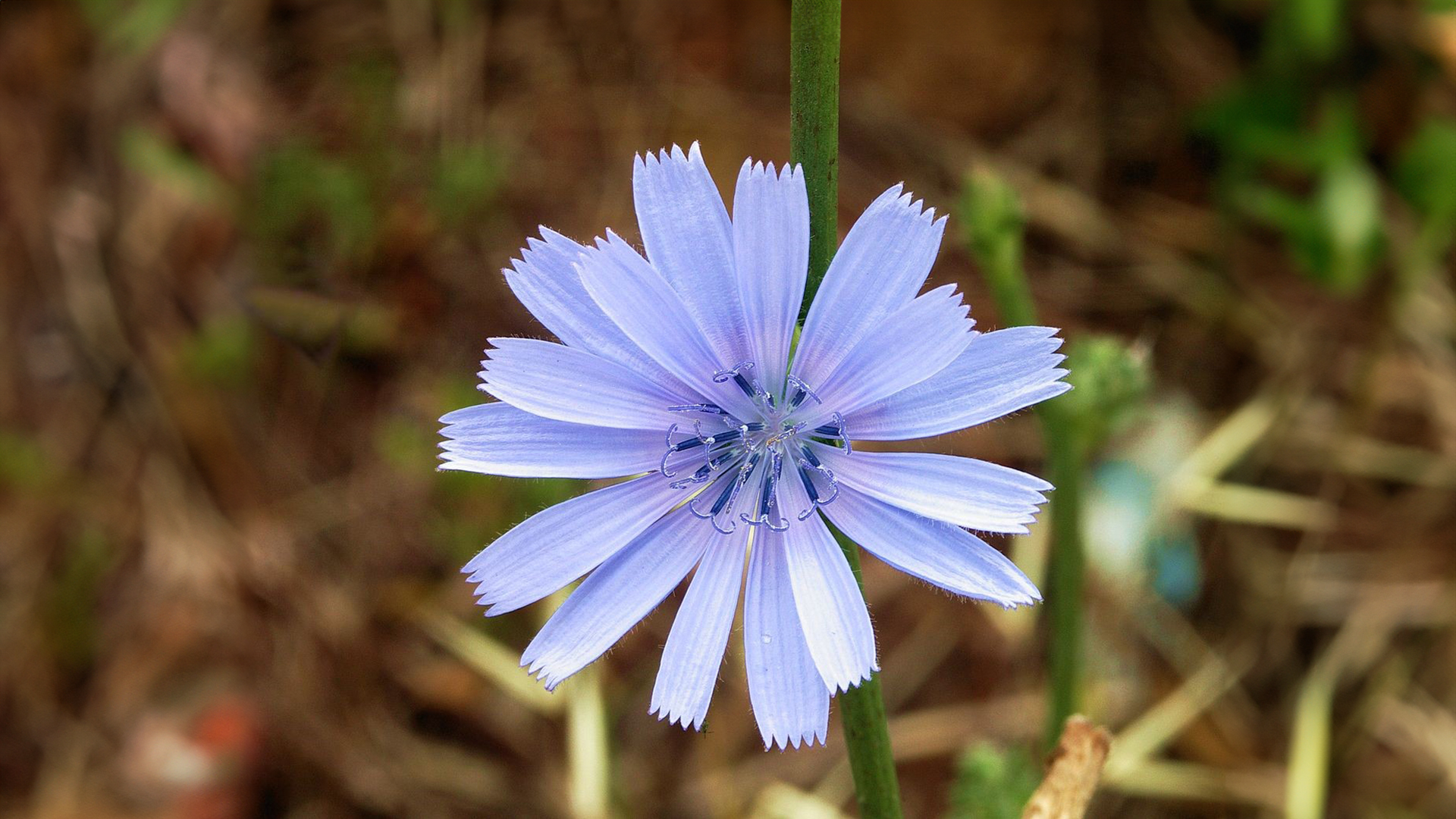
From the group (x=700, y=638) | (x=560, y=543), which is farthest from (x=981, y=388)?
(x=560, y=543)

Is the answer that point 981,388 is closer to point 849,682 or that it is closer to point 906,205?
point 906,205

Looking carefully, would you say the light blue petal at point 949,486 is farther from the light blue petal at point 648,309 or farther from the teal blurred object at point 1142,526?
the teal blurred object at point 1142,526

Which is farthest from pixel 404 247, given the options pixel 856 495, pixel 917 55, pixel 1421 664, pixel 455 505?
pixel 1421 664

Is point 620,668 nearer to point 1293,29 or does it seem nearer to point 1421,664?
point 1421,664

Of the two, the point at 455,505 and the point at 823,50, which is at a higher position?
the point at 455,505

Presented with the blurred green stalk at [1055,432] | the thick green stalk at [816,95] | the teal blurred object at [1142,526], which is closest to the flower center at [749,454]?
the thick green stalk at [816,95]
